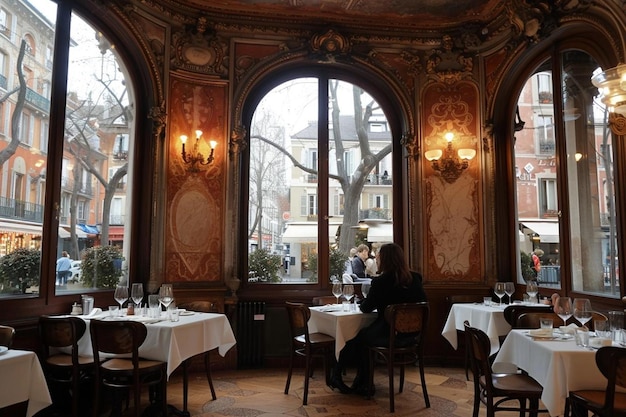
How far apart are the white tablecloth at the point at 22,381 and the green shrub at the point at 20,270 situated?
1.54 m

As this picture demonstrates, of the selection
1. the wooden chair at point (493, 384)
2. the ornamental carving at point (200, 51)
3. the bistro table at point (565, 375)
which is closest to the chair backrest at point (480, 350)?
the wooden chair at point (493, 384)

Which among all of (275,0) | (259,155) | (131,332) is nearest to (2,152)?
(131,332)

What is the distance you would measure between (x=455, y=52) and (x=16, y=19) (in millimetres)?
4769

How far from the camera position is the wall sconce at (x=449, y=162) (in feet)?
20.6

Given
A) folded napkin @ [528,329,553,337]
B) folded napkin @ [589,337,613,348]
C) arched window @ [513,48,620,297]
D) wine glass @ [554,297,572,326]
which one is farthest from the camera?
arched window @ [513,48,620,297]

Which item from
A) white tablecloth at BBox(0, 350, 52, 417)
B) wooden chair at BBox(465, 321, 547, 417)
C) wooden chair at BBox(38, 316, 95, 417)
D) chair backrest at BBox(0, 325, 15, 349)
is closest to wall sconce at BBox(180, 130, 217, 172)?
wooden chair at BBox(38, 316, 95, 417)

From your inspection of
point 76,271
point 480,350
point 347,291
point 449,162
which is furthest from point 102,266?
point 449,162

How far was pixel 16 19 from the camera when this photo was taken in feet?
14.1

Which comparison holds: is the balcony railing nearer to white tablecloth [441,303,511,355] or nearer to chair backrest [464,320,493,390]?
chair backrest [464,320,493,390]

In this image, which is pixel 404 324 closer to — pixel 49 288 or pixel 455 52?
pixel 49 288

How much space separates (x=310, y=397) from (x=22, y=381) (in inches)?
101

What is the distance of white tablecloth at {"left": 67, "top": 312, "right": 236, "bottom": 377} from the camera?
3697 millimetres

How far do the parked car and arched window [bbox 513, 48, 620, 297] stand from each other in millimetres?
4773

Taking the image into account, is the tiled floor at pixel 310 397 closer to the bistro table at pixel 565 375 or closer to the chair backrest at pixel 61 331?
the chair backrest at pixel 61 331
